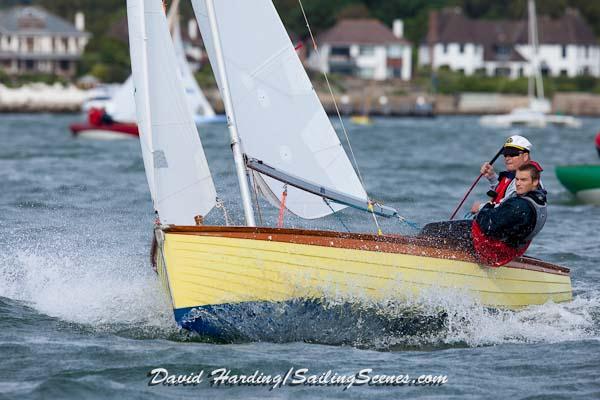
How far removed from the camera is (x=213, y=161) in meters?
32.5

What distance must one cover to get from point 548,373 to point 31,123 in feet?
180

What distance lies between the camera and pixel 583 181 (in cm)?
2170

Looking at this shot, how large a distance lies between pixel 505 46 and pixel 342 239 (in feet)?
332

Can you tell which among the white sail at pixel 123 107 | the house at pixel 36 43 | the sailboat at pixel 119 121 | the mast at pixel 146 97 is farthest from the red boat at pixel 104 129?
the house at pixel 36 43

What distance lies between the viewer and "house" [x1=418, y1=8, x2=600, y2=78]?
356ft

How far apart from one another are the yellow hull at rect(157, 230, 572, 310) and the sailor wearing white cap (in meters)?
0.63

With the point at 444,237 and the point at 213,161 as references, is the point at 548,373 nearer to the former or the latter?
the point at 444,237

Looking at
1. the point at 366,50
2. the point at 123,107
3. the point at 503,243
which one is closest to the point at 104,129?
the point at 123,107

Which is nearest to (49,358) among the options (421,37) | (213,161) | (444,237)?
(444,237)

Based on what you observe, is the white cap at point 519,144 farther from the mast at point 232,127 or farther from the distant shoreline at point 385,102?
the distant shoreline at point 385,102

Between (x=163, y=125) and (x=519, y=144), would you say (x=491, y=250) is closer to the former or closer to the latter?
(x=519, y=144)

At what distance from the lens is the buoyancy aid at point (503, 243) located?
10.6m

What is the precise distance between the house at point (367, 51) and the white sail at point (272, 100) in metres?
95.5

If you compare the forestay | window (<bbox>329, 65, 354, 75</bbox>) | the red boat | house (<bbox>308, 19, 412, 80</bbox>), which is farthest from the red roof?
the red boat
